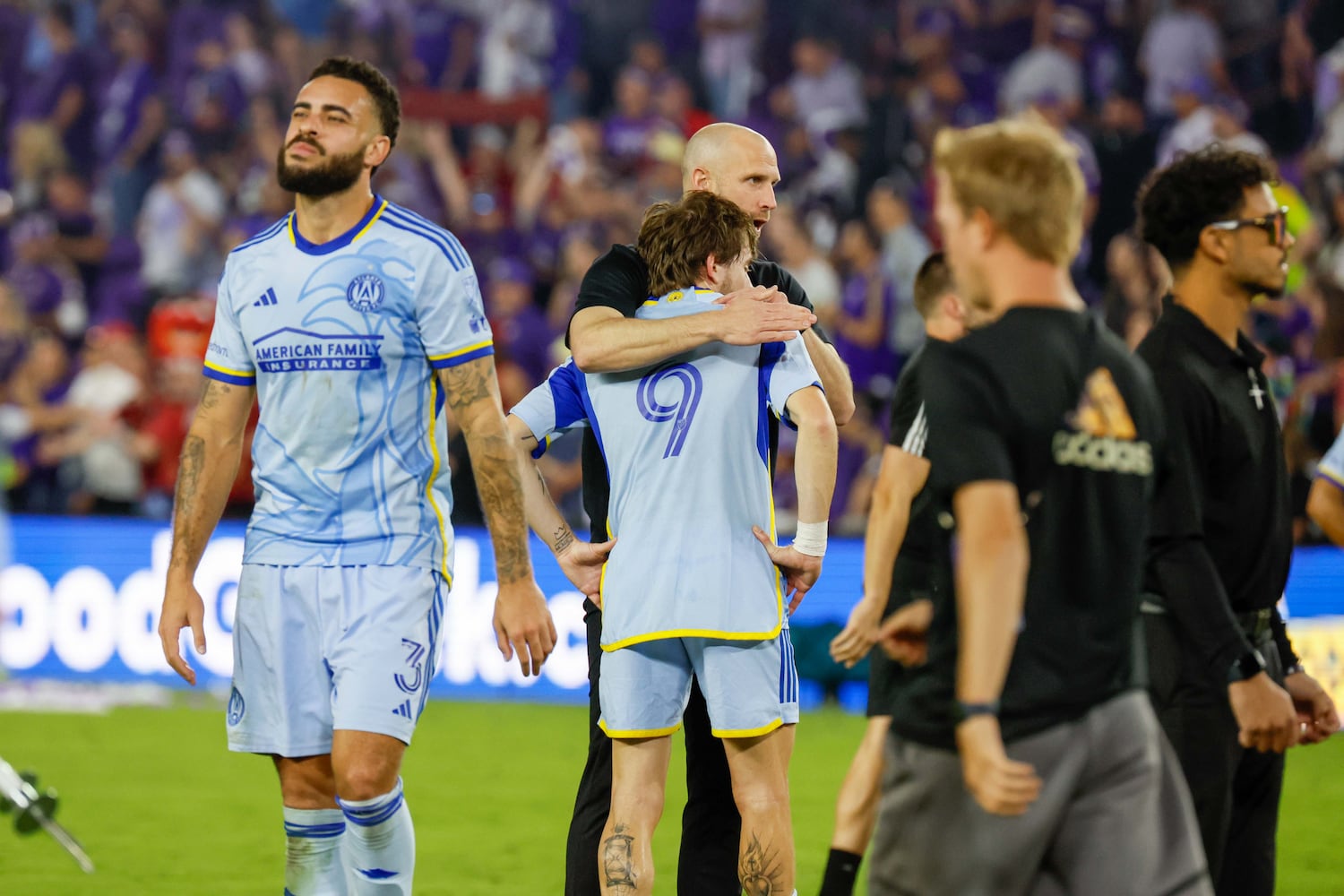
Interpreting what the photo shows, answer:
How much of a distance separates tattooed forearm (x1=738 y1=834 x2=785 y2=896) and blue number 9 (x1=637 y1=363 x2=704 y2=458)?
1171mm

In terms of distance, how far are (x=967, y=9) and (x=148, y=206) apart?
28.4ft

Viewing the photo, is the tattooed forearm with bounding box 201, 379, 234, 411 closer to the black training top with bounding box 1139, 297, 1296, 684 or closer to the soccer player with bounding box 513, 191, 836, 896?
the soccer player with bounding box 513, 191, 836, 896

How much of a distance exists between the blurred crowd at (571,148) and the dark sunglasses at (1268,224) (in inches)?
297

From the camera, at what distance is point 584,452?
5.41 metres

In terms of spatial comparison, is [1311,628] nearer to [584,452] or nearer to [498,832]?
[498,832]

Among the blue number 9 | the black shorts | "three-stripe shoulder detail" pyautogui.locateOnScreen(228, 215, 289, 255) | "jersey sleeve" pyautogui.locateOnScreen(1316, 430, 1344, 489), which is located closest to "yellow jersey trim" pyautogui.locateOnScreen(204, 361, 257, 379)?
"three-stripe shoulder detail" pyautogui.locateOnScreen(228, 215, 289, 255)

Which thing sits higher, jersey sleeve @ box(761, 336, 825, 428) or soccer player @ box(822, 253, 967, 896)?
jersey sleeve @ box(761, 336, 825, 428)

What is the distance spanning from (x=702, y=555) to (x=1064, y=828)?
5.79 feet

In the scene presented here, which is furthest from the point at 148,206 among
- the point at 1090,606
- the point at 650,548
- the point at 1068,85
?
the point at 1090,606

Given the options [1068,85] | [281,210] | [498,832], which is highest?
[1068,85]

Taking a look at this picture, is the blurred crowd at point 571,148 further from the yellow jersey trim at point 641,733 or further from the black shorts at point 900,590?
the yellow jersey trim at point 641,733

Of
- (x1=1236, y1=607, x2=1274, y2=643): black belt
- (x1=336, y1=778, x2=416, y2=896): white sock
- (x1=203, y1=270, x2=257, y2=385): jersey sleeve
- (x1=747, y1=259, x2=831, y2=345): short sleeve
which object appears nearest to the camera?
(x1=1236, y1=607, x2=1274, y2=643): black belt

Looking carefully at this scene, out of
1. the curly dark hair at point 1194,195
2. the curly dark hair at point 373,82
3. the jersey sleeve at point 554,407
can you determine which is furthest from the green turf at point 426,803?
the curly dark hair at point 1194,195

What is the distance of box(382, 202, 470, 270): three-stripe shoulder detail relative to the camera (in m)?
5.10
